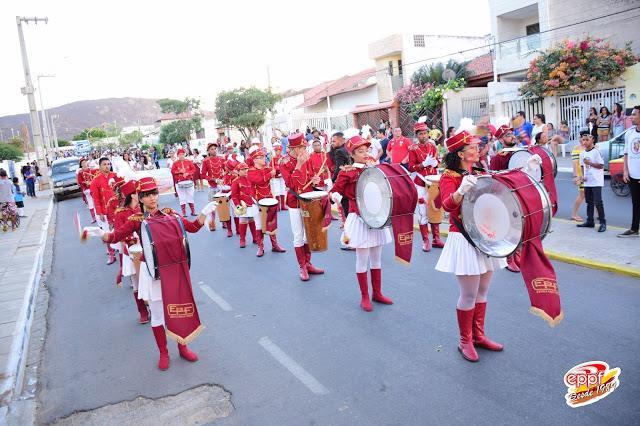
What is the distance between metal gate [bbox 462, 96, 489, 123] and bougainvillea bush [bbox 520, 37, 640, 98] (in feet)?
12.1

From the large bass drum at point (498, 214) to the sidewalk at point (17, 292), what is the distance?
4436 millimetres

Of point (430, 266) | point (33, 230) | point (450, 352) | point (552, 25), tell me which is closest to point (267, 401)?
point (450, 352)

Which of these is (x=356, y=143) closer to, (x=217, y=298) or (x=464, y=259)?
(x=464, y=259)

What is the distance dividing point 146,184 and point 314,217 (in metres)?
2.42

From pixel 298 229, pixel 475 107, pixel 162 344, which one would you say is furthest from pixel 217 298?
pixel 475 107

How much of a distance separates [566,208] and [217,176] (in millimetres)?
7949

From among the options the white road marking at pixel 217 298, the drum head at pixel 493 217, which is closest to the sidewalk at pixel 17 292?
the white road marking at pixel 217 298

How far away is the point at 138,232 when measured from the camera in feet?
16.5

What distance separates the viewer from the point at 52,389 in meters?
5.07

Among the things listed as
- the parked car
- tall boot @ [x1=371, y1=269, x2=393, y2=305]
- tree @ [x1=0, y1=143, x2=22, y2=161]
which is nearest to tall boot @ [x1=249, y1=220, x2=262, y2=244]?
tall boot @ [x1=371, y1=269, x2=393, y2=305]

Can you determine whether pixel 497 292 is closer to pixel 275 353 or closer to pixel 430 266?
pixel 430 266

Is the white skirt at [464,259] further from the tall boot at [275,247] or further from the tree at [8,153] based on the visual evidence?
the tree at [8,153]

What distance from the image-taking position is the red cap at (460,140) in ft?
→ 14.2

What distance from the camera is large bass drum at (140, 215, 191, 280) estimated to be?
4.69m
